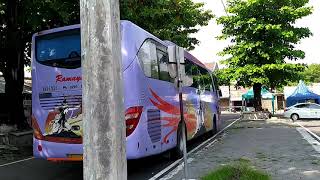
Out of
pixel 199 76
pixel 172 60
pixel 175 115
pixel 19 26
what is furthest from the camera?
pixel 199 76

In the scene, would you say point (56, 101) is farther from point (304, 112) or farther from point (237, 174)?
point (304, 112)

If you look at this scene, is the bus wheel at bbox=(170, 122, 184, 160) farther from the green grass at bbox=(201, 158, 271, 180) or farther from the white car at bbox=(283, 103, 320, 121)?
the white car at bbox=(283, 103, 320, 121)

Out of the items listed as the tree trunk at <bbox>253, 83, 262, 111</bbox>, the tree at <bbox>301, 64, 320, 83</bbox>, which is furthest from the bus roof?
the tree at <bbox>301, 64, 320, 83</bbox>

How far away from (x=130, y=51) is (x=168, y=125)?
9.63 ft

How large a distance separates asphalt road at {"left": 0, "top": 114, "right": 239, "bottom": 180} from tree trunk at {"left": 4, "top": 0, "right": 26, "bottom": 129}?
5725 mm

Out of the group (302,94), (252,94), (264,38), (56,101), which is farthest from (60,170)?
(302,94)

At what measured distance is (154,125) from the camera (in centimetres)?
1180

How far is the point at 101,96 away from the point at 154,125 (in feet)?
A: 22.9

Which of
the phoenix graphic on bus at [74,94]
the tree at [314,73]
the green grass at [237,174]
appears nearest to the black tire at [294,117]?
the phoenix graphic on bus at [74,94]

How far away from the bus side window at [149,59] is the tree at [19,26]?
14.8 feet

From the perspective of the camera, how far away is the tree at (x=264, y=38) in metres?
36.8

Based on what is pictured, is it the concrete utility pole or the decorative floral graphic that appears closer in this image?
the concrete utility pole

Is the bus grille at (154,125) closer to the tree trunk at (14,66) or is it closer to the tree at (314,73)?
the tree trunk at (14,66)

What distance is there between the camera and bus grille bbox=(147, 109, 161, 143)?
11.5 m
